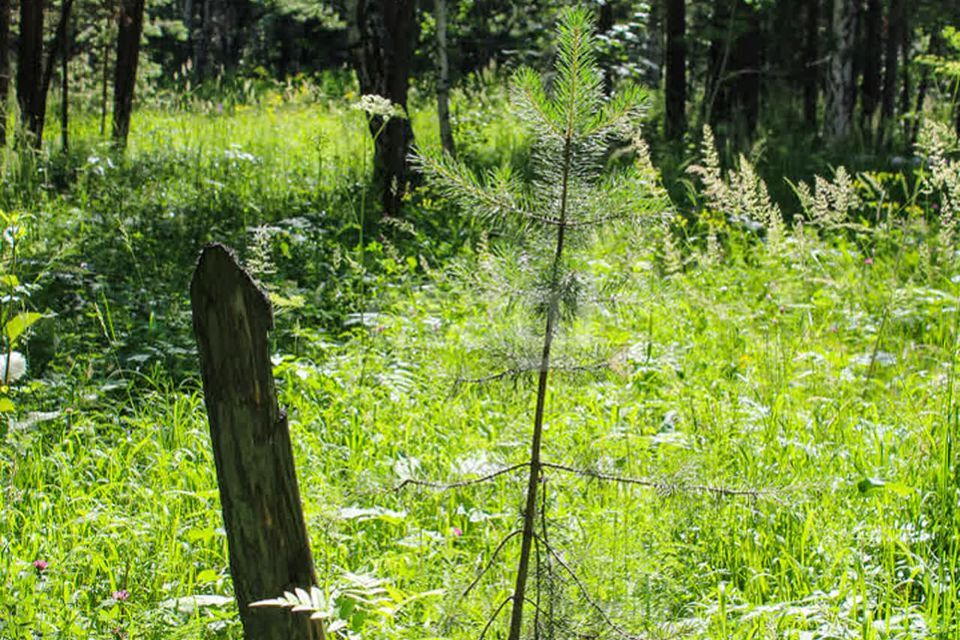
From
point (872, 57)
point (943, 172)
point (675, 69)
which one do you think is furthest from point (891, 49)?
point (943, 172)

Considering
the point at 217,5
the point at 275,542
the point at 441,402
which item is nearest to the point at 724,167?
the point at 441,402

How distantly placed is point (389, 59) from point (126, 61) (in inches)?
110

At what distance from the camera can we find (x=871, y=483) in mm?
2820

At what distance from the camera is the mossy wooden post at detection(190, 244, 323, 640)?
1.74 meters

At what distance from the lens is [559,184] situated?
1.85 metres

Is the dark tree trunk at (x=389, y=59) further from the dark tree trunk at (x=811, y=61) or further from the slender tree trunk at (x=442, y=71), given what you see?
the dark tree trunk at (x=811, y=61)

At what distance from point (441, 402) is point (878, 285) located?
2976 mm

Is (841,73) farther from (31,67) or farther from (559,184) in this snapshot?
(559,184)

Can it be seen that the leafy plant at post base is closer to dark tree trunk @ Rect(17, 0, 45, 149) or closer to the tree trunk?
dark tree trunk @ Rect(17, 0, 45, 149)

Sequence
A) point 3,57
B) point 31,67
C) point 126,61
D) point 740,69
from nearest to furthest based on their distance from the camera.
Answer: point 3,57
point 31,67
point 126,61
point 740,69

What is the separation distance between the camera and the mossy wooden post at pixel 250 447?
1742 mm

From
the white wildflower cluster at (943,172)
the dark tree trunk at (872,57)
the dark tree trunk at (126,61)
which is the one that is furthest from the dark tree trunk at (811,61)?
the white wildflower cluster at (943,172)

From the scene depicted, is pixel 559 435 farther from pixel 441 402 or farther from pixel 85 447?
pixel 85 447

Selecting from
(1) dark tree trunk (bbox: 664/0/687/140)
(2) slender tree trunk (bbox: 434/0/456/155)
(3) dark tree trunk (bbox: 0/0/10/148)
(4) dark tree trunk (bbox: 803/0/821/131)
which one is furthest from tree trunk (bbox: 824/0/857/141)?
(3) dark tree trunk (bbox: 0/0/10/148)
